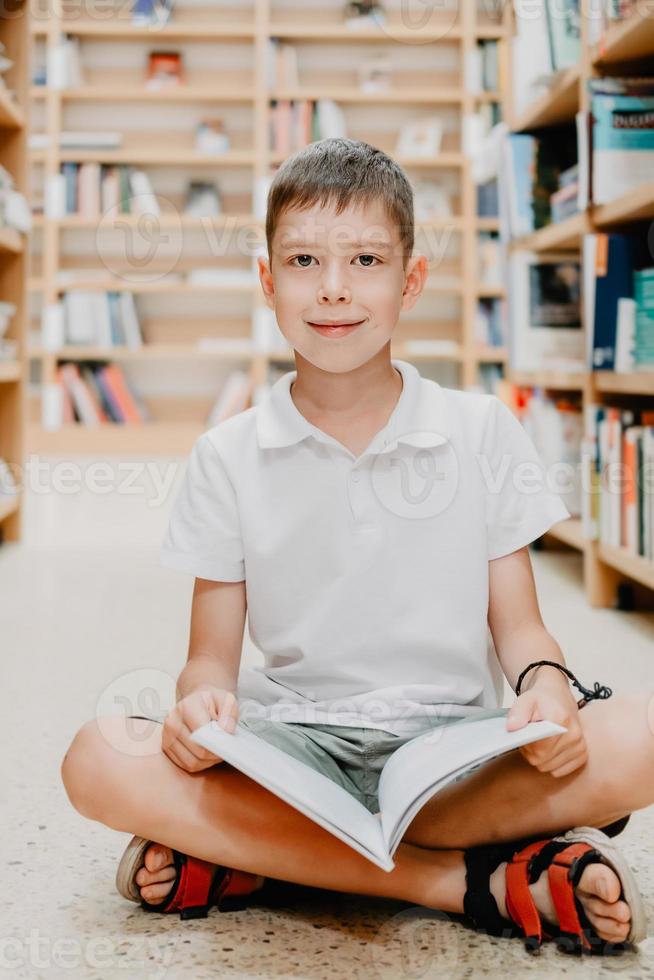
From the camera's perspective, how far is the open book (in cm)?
64

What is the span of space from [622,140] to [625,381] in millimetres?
431

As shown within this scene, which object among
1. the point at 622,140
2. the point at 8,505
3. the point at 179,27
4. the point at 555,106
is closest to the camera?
the point at 622,140

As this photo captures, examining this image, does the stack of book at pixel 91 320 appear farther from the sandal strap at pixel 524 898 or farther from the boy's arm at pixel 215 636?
the sandal strap at pixel 524 898

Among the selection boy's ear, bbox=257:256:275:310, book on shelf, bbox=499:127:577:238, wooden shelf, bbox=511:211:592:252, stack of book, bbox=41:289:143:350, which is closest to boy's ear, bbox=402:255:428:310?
boy's ear, bbox=257:256:275:310

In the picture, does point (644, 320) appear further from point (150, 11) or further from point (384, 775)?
point (150, 11)

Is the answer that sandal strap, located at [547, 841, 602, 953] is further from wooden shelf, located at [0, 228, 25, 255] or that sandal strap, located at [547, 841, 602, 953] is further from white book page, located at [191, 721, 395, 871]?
wooden shelf, located at [0, 228, 25, 255]

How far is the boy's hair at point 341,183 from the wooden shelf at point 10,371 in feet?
5.13

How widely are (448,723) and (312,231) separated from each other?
399 mm

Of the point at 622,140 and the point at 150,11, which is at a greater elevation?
the point at 150,11

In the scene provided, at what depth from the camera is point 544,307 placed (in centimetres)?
237

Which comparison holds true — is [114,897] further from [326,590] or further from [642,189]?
[642,189]

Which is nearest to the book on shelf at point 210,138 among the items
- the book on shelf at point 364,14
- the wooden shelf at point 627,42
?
the book on shelf at point 364,14

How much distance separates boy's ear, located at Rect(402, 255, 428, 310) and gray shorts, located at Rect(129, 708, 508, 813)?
1.14ft

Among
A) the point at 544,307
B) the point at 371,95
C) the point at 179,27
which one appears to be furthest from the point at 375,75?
the point at 544,307
